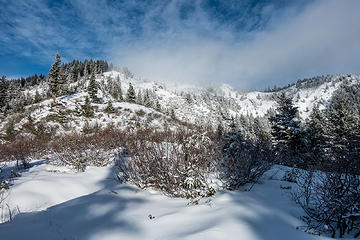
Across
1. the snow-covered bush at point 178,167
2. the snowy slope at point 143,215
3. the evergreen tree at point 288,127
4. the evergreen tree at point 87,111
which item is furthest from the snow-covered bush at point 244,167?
the evergreen tree at point 87,111

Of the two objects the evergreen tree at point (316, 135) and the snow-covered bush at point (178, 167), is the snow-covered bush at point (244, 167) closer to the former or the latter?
the snow-covered bush at point (178, 167)

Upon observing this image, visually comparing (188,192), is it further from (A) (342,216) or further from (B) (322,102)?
(B) (322,102)

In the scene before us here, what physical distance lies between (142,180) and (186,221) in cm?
230

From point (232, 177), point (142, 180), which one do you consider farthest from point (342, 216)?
point (142, 180)

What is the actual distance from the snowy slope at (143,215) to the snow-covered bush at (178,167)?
0.29 meters

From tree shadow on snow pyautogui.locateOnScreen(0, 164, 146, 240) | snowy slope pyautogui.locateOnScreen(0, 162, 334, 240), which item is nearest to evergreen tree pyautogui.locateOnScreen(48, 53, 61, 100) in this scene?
snowy slope pyautogui.locateOnScreen(0, 162, 334, 240)

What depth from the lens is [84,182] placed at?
5.30m

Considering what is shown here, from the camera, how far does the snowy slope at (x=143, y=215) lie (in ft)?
8.53

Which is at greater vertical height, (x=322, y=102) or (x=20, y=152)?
(x=322, y=102)

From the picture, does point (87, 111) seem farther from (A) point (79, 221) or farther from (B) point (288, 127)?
(B) point (288, 127)

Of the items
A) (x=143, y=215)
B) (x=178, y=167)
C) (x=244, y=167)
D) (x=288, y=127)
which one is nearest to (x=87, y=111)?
(x=178, y=167)

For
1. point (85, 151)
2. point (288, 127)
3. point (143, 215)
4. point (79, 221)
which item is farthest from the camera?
point (288, 127)

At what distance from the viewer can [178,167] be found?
15.0ft

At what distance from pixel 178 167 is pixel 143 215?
1.53 metres
